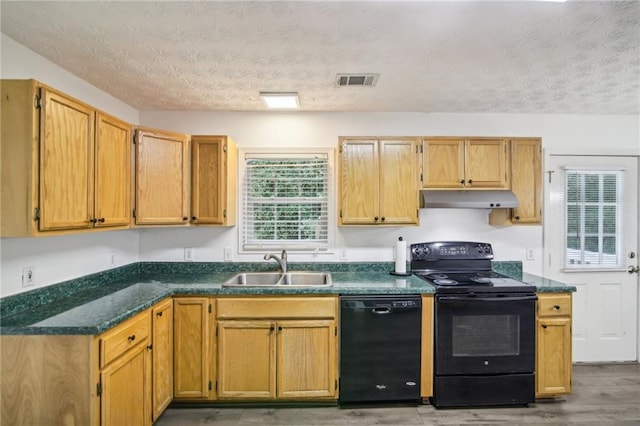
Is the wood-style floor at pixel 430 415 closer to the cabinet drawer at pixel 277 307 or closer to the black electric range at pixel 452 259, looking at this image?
the cabinet drawer at pixel 277 307

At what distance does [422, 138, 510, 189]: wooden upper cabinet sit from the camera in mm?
3029

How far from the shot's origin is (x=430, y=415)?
2.54m

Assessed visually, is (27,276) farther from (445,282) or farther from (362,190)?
(445,282)

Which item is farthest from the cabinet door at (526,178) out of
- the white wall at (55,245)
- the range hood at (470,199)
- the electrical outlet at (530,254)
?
the white wall at (55,245)

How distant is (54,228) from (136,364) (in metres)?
0.96

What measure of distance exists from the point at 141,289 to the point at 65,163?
109cm

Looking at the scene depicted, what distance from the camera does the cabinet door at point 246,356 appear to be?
8.46ft

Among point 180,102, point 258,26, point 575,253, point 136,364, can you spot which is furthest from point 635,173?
point 136,364

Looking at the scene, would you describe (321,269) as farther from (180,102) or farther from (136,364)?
(180,102)

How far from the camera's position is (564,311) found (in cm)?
268

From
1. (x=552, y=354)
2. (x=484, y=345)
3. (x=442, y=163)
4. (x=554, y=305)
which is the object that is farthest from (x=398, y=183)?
(x=552, y=354)

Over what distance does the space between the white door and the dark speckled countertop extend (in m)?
0.67

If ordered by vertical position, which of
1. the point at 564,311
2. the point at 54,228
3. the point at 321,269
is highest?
the point at 54,228

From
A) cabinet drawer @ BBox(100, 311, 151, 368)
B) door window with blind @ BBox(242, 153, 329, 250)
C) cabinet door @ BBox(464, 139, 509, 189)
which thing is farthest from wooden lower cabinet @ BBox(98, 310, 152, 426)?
cabinet door @ BBox(464, 139, 509, 189)
